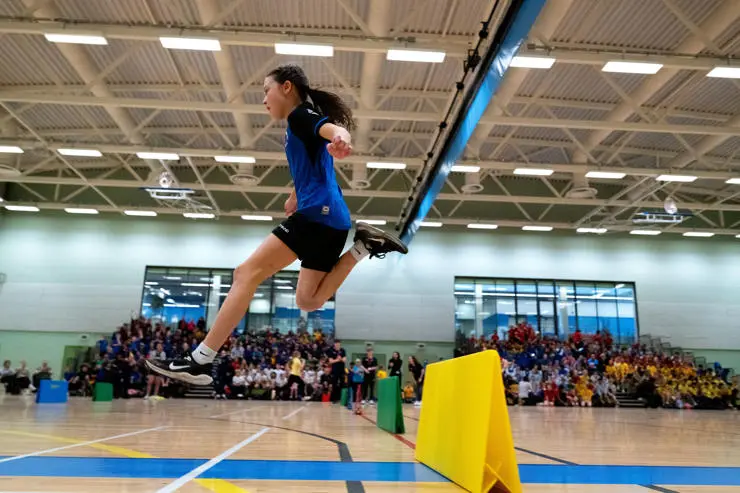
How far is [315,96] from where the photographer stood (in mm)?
3227

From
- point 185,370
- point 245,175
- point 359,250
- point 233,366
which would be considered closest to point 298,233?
point 359,250

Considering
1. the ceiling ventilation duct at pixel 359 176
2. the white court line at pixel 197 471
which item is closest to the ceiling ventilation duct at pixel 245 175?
the ceiling ventilation duct at pixel 359 176

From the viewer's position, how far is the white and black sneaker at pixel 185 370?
9.42 feet

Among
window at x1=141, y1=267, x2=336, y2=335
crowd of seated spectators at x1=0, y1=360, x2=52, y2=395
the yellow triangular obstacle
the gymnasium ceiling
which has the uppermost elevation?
the gymnasium ceiling

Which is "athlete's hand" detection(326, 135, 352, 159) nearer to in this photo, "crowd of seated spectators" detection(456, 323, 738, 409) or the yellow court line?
the yellow court line

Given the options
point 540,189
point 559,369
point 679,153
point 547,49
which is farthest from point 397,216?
point 547,49

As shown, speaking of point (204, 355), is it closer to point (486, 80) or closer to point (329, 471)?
point (329, 471)

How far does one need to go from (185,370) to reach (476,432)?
1.62 meters

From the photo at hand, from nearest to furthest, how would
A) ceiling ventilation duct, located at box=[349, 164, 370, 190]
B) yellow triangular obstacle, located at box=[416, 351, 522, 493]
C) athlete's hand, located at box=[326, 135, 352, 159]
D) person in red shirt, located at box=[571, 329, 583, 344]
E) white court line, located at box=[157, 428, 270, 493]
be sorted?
athlete's hand, located at box=[326, 135, 352, 159] → white court line, located at box=[157, 428, 270, 493] → yellow triangular obstacle, located at box=[416, 351, 522, 493] → ceiling ventilation duct, located at box=[349, 164, 370, 190] → person in red shirt, located at box=[571, 329, 583, 344]

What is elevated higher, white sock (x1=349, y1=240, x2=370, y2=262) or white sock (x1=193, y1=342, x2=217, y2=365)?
white sock (x1=349, y1=240, x2=370, y2=262)

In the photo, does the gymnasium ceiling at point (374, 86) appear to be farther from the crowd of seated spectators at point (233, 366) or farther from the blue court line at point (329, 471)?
the blue court line at point (329, 471)

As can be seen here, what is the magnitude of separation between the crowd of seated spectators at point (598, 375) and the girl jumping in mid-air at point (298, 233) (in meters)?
16.7

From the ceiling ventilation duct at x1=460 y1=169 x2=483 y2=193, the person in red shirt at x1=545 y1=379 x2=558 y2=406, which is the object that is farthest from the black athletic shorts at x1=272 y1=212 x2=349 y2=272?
the person in red shirt at x1=545 y1=379 x2=558 y2=406

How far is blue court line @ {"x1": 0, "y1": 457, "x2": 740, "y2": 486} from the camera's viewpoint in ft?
10.7
